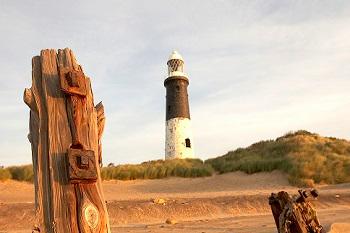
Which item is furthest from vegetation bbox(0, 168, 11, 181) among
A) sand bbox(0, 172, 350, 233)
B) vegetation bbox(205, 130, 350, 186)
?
vegetation bbox(205, 130, 350, 186)

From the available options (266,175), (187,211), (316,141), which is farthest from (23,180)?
(316,141)

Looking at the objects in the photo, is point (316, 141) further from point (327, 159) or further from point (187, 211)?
point (187, 211)

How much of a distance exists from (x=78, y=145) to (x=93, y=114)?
0.80 ft

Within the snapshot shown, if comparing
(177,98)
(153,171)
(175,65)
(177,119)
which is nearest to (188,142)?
(177,119)

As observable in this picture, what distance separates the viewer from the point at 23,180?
69.3ft

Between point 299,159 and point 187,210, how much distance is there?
11191 millimetres

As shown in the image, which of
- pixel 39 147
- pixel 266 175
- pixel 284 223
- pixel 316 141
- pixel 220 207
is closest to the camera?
pixel 39 147

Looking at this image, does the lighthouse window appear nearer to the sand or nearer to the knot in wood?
the sand

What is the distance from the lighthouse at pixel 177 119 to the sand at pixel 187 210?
10006 mm

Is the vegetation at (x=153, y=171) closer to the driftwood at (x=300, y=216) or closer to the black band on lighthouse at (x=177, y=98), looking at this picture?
the black band on lighthouse at (x=177, y=98)

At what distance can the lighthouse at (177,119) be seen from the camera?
3136 cm

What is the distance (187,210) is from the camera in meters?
13.9

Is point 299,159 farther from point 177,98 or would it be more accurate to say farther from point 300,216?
point 300,216

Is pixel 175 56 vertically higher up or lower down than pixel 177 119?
higher up
